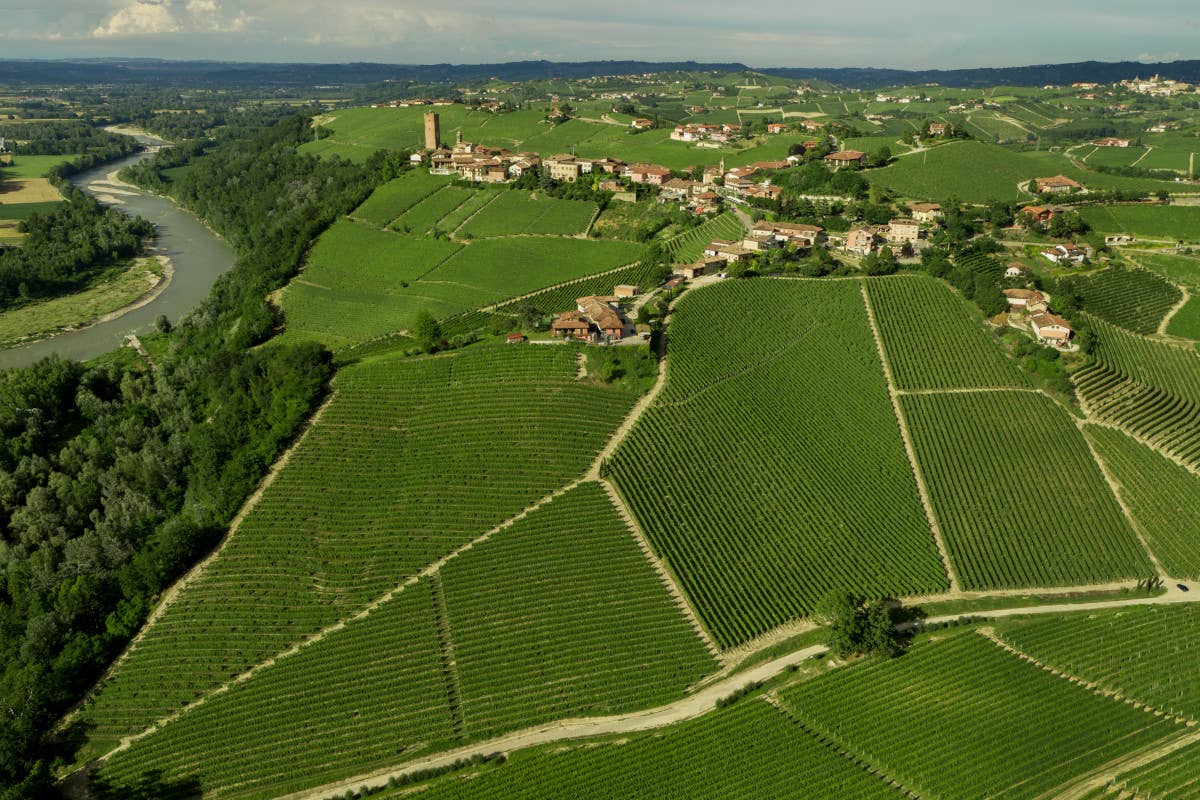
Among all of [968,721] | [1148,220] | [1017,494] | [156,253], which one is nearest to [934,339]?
[1017,494]

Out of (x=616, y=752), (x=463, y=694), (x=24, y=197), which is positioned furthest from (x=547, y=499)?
(x=24, y=197)

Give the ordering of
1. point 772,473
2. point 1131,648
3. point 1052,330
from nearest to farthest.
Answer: point 1131,648 < point 772,473 < point 1052,330

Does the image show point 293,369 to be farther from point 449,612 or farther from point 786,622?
point 786,622

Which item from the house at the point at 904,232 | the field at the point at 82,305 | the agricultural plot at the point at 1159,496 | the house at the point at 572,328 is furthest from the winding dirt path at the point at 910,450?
the field at the point at 82,305

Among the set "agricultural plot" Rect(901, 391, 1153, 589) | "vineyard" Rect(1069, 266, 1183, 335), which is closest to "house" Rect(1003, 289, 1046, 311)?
"vineyard" Rect(1069, 266, 1183, 335)

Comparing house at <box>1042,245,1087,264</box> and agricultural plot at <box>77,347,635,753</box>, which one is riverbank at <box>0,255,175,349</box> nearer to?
agricultural plot at <box>77,347,635,753</box>

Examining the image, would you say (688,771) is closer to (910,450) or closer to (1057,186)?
(910,450)
